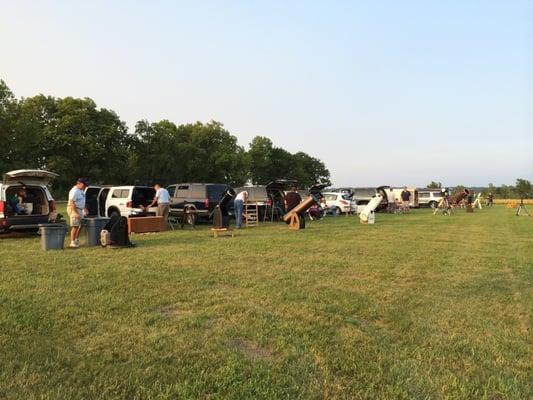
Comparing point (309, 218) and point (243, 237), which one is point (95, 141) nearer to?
point (309, 218)

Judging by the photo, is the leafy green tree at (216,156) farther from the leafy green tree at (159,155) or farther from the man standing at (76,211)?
the man standing at (76,211)

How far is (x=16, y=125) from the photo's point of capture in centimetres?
3139

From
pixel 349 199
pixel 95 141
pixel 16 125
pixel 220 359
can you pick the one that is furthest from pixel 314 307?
pixel 95 141

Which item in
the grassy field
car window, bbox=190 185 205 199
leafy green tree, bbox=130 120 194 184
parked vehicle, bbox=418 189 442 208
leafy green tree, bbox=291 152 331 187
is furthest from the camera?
leafy green tree, bbox=291 152 331 187

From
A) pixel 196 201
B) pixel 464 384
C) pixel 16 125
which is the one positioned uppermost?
pixel 16 125

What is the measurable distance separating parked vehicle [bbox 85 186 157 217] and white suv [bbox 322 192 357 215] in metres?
11.1

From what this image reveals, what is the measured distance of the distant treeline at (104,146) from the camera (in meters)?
32.6

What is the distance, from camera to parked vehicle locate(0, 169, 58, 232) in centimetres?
1211

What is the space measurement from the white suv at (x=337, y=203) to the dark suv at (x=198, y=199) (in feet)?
29.7

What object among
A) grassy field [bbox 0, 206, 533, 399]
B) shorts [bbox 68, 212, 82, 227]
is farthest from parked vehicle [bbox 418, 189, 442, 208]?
shorts [bbox 68, 212, 82, 227]

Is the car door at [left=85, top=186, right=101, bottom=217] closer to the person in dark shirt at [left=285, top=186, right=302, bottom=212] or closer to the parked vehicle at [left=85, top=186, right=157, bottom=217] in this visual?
the parked vehicle at [left=85, top=186, right=157, bottom=217]

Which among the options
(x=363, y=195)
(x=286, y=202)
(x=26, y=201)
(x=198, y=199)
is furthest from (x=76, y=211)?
(x=363, y=195)

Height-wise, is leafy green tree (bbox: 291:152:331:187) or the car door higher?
leafy green tree (bbox: 291:152:331:187)

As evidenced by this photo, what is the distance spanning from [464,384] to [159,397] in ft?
7.17
